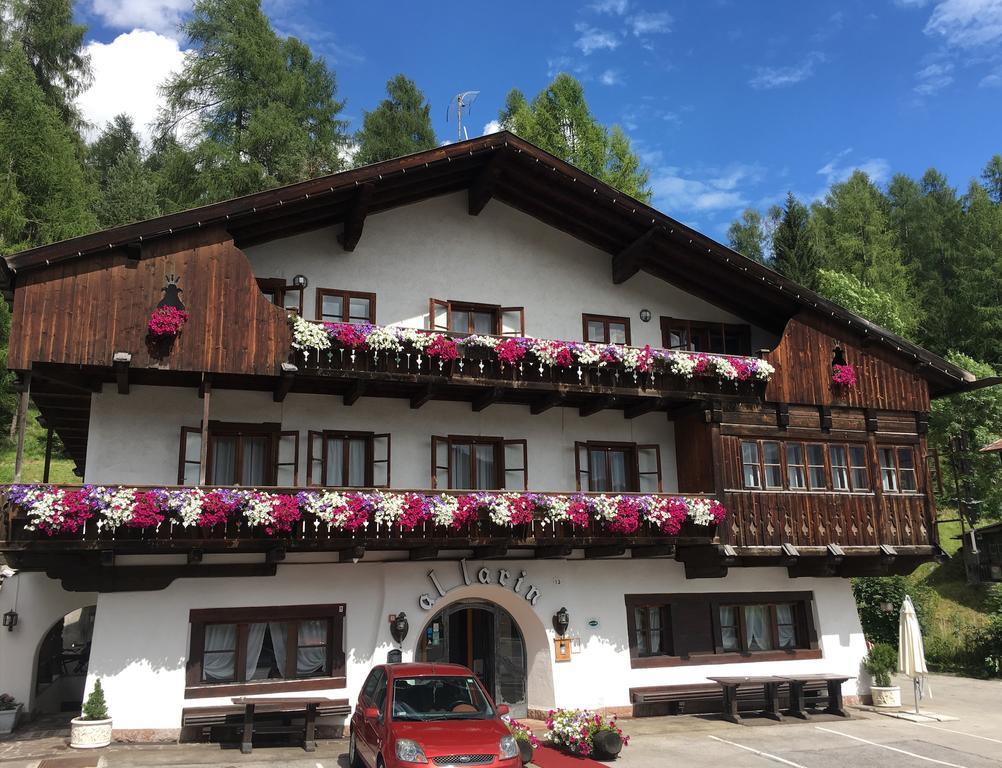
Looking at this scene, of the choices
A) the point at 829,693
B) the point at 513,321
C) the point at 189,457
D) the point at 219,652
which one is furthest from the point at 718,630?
the point at 189,457

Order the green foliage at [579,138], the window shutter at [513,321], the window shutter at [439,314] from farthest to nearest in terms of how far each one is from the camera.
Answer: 1. the green foliage at [579,138]
2. the window shutter at [513,321]
3. the window shutter at [439,314]

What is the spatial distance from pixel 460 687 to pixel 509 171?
13.0 m

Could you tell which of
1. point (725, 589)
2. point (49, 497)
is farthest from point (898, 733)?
point (49, 497)

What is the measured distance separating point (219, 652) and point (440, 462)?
6153mm

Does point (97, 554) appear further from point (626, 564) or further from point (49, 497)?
point (626, 564)

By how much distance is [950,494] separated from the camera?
43.5 meters

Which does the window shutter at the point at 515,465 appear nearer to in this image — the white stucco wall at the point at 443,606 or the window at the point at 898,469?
the white stucco wall at the point at 443,606

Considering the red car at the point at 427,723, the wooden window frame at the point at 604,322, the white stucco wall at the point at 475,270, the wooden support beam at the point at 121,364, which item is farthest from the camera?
the wooden window frame at the point at 604,322

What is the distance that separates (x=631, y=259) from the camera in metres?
21.9

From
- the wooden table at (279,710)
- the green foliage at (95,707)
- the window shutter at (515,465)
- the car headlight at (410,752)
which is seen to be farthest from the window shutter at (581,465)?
the green foliage at (95,707)

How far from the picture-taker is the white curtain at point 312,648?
17.7 meters

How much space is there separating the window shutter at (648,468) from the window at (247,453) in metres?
8.44

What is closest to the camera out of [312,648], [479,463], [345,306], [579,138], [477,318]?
[312,648]

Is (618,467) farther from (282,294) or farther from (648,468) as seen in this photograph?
(282,294)
